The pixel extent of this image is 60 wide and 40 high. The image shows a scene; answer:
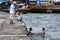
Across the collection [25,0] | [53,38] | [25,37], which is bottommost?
[25,0]

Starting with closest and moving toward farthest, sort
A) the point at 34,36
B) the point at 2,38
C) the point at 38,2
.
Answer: the point at 2,38 → the point at 34,36 → the point at 38,2

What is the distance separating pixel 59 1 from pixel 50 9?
39.4 feet

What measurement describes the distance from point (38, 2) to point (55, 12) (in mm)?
10098

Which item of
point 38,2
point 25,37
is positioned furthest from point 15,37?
point 38,2

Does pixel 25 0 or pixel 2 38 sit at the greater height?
pixel 2 38

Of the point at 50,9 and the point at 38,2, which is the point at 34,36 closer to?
the point at 50,9

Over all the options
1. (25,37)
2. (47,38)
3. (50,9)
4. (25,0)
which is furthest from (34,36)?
(25,0)

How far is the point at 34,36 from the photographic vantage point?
19375mm

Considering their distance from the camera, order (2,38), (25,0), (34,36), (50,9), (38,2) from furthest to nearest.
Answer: (25,0)
(38,2)
(50,9)
(34,36)
(2,38)

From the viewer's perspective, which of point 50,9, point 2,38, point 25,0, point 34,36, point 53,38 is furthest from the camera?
point 25,0

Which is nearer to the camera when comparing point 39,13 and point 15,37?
point 15,37

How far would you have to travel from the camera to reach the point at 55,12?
51125 mm

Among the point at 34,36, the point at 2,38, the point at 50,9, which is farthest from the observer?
the point at 50,9

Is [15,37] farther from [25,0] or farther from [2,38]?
[25,0]
